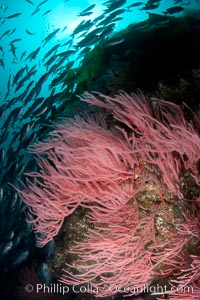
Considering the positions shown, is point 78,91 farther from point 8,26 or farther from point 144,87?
point 8,26

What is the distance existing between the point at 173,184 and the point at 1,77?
62.7m

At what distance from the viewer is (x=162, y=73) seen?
3.73 meters

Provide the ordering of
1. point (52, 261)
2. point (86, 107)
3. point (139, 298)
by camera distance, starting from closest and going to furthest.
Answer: point (139, 298)
point (86, 107)
point (52, 261)

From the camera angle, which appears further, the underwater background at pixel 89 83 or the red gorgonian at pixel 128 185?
the underwater background at pixel 89 83

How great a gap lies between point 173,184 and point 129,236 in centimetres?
76

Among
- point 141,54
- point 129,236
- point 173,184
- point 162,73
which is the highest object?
point 141,54

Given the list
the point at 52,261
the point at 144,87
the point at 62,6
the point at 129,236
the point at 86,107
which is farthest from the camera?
the point at 62,6

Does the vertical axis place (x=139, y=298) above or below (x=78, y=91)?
below

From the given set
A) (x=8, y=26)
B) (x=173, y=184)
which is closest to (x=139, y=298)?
(x=173, y=184)

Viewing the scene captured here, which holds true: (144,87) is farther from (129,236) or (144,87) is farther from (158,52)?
(129,236)

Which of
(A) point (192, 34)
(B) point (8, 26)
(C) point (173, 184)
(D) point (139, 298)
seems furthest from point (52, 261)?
(B) point (8, 26)

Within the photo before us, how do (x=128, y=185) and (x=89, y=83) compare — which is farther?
(x=89, y=83)

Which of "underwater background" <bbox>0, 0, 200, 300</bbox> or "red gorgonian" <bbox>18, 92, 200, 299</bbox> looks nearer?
"red gorgonian" <bbox>18, 92, 200, 299</bbox>

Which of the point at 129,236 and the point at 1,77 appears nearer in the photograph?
the point at 129,236
